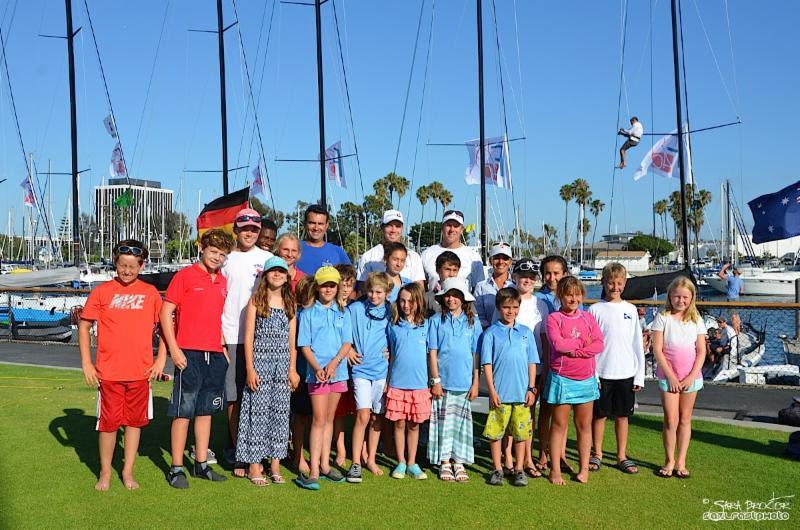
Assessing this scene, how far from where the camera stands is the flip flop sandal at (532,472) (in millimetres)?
5387

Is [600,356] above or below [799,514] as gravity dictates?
above

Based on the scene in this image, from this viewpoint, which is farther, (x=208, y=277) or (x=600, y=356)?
(x=600, y=356)

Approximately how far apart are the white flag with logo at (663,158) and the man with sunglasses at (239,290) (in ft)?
58.0

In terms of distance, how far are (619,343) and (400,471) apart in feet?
6.58

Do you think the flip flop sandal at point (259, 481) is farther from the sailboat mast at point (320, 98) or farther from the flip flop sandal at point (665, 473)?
the sailboat mast at point (320, 98)

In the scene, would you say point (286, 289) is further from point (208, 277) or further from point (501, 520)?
point (501, 520)

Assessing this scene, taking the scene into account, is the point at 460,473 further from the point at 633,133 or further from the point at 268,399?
the point at 633,133

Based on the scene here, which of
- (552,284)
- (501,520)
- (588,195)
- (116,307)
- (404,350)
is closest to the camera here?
(501,520)

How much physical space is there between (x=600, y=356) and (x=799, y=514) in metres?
1.68

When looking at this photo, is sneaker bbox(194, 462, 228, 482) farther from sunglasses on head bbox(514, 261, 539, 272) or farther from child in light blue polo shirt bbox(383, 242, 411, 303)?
sunglasses on head bbox(514, 261, 539, 272)

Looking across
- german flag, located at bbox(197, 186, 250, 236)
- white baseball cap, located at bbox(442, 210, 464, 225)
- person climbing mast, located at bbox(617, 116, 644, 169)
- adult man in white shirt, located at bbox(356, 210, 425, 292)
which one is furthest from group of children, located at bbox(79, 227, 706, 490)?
person climbing mast, located at bbox(617, 116, 644, 169)

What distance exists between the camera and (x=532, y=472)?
5.41 m

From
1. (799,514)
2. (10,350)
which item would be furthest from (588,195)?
(799,514)

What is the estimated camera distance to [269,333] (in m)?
5.11
